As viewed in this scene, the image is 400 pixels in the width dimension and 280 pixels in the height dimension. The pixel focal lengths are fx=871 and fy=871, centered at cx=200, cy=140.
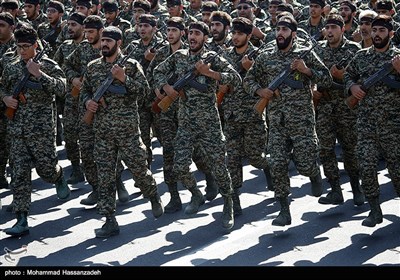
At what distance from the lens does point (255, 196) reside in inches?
448

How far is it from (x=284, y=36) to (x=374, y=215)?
7.32 feet

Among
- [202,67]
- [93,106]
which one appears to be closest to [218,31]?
[202,67]

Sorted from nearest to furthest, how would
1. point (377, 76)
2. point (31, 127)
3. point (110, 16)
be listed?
point (377, 76), point (31, 127), point (110, 16)

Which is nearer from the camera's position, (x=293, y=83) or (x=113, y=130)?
(x=293, y=83)

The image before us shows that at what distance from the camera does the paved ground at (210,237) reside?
902cm

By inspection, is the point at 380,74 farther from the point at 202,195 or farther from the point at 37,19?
the point at 37,19

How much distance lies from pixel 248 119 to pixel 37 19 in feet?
18.0

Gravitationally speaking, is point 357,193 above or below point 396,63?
below

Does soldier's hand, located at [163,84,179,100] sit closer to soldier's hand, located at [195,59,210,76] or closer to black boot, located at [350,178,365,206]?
soldier's hand, located at [195,59,210,76]

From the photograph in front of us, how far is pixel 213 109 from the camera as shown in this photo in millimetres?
10117

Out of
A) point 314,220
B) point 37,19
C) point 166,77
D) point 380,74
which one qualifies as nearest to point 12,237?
point 166,77

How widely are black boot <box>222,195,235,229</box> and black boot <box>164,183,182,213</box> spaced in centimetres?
97

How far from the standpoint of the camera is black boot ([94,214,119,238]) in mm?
9922

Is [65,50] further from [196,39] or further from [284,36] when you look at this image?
[284,36]
